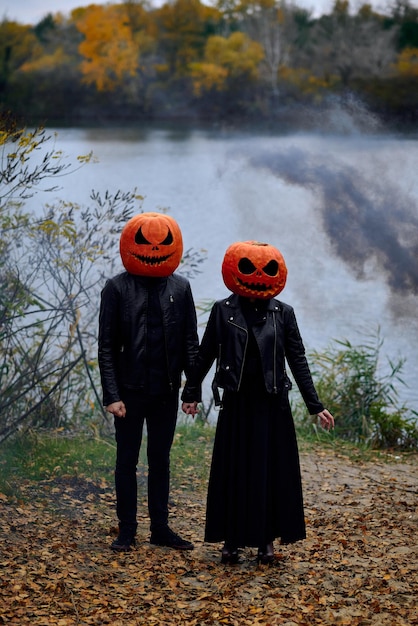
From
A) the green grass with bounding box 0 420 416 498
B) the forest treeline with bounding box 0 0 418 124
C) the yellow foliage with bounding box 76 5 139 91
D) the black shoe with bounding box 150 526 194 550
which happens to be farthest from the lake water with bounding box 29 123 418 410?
the black shoe with bounding box 150 526 194 550

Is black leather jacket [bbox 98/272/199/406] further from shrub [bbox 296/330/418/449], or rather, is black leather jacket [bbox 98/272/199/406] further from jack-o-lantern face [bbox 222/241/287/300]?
shrub [bbox 296/330/418/449]

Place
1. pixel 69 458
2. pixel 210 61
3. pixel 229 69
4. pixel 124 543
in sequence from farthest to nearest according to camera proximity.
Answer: pixel 229 69, pixel 210 61, pixel 69 458, pixel 124 543

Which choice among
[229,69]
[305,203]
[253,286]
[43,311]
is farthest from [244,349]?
[229,69]

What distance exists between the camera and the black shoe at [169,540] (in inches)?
179

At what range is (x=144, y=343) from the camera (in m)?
4.22

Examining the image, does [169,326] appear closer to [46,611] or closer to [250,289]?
[250,289]

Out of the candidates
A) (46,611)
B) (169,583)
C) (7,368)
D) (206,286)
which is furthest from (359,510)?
(206,286)

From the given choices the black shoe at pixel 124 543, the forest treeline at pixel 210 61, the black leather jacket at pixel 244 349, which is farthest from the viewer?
the forest treeline at pixel 210 61

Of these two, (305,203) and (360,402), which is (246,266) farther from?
(305,203)

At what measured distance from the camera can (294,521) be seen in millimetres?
4270

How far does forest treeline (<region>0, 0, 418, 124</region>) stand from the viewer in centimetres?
1176

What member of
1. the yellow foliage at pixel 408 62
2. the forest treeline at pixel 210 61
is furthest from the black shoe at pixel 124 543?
the yellow foliage at pixel 408 62

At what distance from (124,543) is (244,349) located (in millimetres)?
1315

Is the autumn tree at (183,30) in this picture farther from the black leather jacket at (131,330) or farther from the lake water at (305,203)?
the black leather jacket at (131,330)
